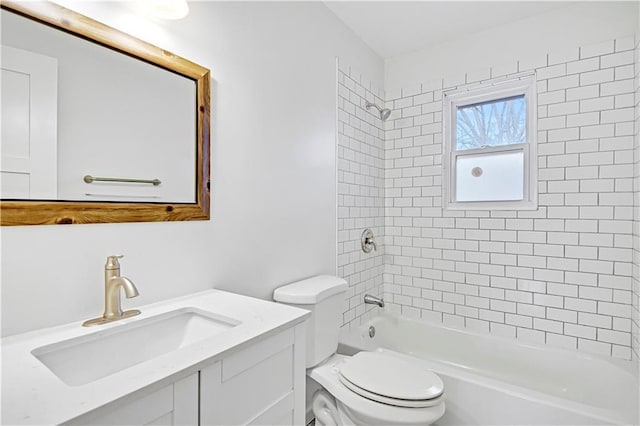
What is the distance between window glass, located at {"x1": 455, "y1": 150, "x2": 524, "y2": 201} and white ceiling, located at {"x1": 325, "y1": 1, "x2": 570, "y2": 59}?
3.10ft

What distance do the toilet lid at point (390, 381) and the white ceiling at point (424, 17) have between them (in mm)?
2179

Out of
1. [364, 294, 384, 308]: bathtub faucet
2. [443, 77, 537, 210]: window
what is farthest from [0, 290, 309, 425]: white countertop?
[443, 77, 537, 210]: window

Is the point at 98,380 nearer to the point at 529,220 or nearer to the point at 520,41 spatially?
the point at 529,220

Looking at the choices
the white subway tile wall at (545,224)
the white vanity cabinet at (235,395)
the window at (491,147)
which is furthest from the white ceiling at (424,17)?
the white vanity cabinet at (235,395)

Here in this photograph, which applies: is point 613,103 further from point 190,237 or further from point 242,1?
point 190,237

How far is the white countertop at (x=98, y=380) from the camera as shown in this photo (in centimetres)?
57

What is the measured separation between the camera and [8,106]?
87cm

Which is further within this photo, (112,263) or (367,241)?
(367,241)

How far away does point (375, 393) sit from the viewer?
1417 mm

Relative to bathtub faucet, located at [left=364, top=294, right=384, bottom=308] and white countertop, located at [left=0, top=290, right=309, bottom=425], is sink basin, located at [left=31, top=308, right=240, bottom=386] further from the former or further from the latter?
bathtub faucet, located at [left=364, top=294, right=384, bottom=308]

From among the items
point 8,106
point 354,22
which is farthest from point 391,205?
point 8,106

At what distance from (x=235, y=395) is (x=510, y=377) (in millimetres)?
2126

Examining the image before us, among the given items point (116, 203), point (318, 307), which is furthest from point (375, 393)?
point (116, 203)

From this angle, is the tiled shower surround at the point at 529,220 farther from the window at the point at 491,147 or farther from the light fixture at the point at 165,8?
the light fixture at the point at 165,8
